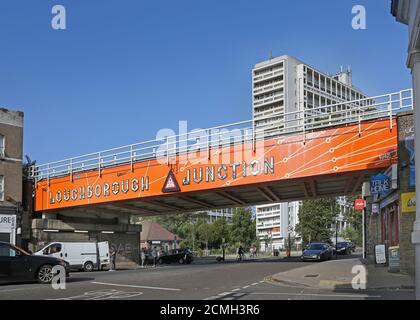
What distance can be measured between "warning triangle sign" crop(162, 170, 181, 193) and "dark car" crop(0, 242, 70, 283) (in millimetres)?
11786

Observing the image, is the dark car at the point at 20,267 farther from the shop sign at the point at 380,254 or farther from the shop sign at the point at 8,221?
the shop sign at the point at 8,221

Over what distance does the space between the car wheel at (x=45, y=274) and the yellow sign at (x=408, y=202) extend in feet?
42.4

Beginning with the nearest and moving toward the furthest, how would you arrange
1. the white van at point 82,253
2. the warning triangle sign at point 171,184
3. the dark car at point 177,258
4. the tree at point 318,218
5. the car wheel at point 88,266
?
the warning triangle sign at point 171,184, the white van at point 82,253, the car wheel at point 88,266, the dark car at point 177,258, the tree at point 318,218

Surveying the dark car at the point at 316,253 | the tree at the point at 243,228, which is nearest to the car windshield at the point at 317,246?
the dark car at the point at 316,253

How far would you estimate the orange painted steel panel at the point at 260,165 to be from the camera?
23391 millimetres

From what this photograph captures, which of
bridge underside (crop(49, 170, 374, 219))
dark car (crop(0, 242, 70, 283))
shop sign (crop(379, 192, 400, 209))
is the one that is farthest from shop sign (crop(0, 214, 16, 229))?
shop sign (crop(379, 192, 400, 209))

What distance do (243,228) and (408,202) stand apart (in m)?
67.3

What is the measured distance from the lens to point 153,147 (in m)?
30.8

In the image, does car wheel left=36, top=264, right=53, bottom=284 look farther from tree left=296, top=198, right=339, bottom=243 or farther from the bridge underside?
tree left=296, top=198, right=339, bottom=243

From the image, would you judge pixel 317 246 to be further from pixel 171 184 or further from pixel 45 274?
pixel 45 274

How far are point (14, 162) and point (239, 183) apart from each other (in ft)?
58.1
